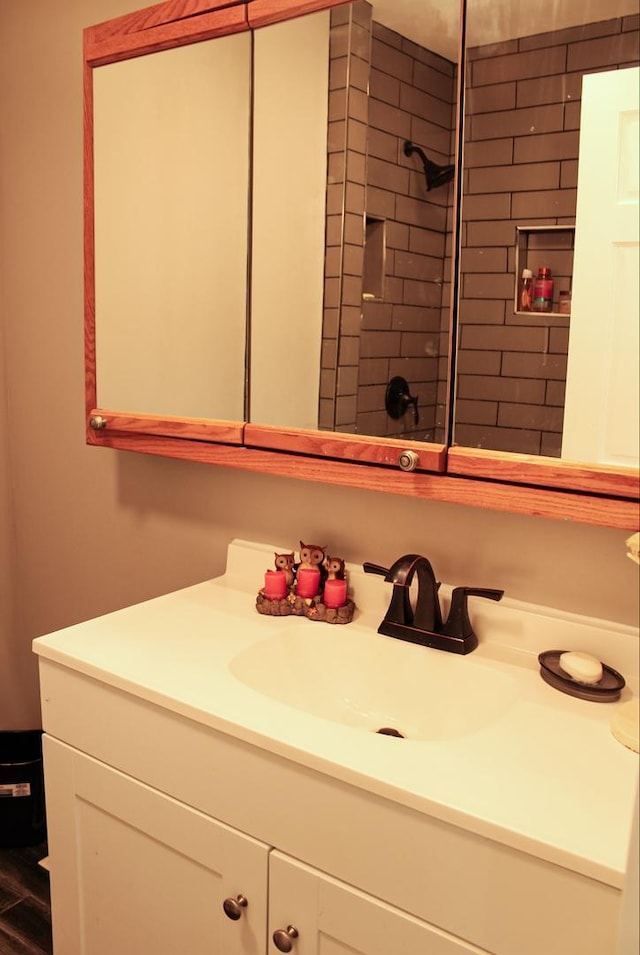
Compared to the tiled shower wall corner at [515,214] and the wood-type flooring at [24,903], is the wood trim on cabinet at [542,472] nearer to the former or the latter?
the tiled shower wall corner at [515,214]

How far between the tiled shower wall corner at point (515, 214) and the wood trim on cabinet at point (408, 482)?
7 cm

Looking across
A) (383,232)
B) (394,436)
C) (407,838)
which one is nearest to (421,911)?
(407,838)

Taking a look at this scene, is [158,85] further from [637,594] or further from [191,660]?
[637,594]

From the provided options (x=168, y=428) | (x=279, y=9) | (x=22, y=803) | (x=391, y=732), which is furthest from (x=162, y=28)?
(x=22, y=803)

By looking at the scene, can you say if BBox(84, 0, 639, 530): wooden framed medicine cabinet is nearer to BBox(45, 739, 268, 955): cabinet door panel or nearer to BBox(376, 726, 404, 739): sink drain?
BBox(376, 726, 404, 739): sink drain

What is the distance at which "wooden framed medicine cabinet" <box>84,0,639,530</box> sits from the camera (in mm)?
1333

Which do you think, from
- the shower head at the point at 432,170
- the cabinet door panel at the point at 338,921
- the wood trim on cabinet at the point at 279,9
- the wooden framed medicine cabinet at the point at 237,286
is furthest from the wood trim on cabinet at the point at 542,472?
the wood trim on cabinet at the point at 279,9

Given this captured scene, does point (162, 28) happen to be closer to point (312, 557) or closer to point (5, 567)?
point (312, 557)

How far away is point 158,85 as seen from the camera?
172 centimetres

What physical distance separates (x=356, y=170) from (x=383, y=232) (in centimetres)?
13

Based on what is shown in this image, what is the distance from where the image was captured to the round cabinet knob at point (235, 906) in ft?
4.05

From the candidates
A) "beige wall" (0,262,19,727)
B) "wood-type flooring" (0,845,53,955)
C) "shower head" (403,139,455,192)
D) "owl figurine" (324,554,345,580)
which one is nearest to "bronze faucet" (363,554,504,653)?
"owl figurine" (324,554,345,580)

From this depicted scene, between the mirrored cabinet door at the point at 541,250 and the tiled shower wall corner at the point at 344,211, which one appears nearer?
the mirrored cabinet door at the point at 541,250

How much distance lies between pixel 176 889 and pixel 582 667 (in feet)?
2.44
